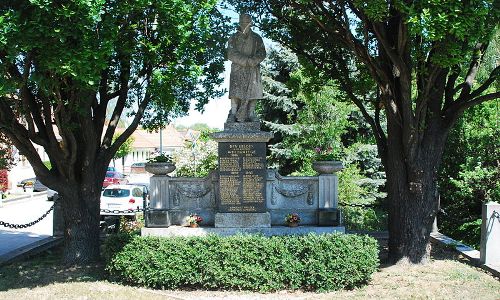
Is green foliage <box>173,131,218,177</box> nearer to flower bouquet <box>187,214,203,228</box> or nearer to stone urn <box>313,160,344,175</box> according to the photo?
flower bouquet <box>187,214,203,228</box>

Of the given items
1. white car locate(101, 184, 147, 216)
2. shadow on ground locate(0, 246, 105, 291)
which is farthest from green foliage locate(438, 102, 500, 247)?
white car locate(101, 184, 147, 216)

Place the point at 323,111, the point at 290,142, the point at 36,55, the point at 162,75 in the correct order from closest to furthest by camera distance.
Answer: the point at 36,55
the point at 162,75
the point at 323,111
the point at 290,142

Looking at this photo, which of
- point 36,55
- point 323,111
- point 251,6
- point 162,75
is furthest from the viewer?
point 323,111

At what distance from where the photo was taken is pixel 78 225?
448 inches

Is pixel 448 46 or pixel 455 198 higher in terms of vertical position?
pixel 448 46

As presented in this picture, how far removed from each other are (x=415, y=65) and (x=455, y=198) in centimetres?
783

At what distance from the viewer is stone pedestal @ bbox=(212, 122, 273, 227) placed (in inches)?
447

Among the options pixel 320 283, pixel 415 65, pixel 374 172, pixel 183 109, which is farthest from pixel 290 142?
pixel 320 283

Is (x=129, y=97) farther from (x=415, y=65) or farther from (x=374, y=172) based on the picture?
(x=374, y=172)

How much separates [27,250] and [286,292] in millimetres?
6760

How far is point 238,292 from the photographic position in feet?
30.9

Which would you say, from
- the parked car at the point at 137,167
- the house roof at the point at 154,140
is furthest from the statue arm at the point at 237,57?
the house roof at the point at 154,140

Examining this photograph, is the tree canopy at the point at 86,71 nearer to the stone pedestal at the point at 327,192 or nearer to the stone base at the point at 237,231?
the stone base at the point at 237,231

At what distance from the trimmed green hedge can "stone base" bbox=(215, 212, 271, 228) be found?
64.8 inches
